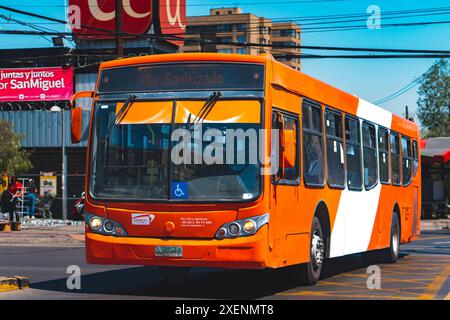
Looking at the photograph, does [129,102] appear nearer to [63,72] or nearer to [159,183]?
[159,183]

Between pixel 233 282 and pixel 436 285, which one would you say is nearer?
pixel 436 285

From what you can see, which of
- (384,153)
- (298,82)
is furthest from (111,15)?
(298,82)

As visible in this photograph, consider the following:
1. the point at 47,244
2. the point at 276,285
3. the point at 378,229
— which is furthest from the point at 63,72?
the point at 276,285

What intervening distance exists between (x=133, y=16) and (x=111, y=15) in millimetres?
1498

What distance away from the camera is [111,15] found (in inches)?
1970

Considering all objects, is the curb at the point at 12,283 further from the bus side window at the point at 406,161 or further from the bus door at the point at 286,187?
the bus side window at the point at 406,161

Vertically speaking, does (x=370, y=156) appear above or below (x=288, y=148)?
above

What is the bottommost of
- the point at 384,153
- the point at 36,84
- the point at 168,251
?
the point at 168,251

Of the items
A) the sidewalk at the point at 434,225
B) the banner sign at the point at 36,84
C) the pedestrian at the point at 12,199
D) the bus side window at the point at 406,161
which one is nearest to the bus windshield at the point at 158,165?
the bus side window at the point at 406,161

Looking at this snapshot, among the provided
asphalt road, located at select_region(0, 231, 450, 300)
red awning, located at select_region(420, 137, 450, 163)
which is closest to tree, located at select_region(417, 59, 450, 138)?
red awning, located at select_region(420, 137, 450, 163)

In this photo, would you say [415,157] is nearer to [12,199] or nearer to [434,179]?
[12,199]

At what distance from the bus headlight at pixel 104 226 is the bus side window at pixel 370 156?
6.30m

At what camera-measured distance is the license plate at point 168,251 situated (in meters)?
11.8

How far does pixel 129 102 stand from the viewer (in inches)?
492
